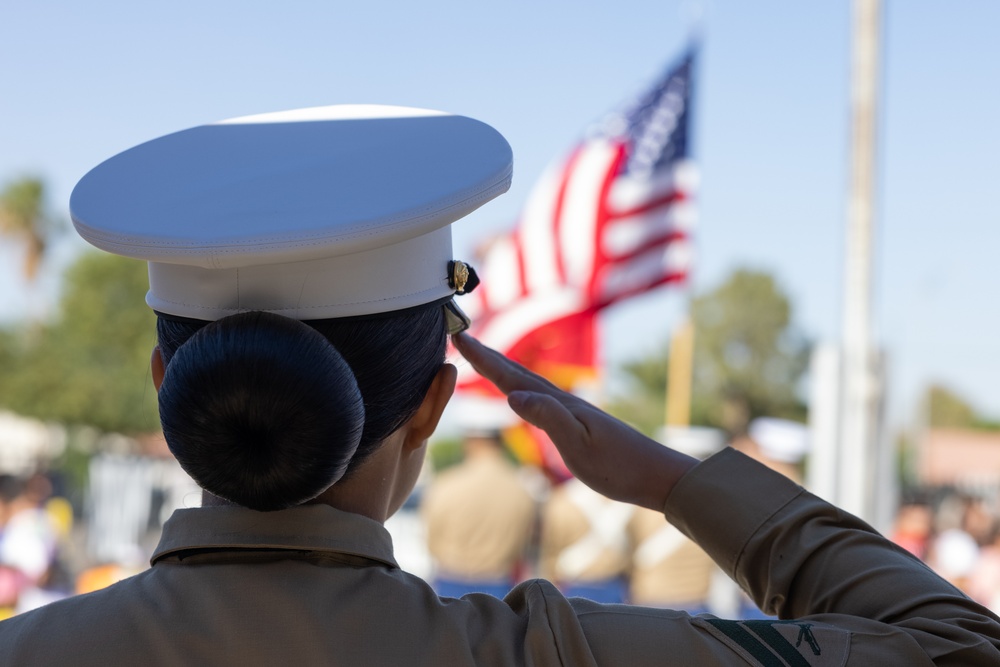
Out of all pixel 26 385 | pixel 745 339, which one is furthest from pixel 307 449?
pixel 745 339

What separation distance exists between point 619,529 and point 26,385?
115 ft

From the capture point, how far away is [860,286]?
5379mm

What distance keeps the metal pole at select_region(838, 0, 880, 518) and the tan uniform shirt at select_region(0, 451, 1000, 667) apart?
3.76 m

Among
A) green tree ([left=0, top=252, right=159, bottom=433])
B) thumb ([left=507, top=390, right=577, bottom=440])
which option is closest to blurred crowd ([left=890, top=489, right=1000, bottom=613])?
thumb ([left=507, top=390, right=577, bottom=440])

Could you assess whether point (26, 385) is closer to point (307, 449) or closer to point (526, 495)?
point (526, 495)

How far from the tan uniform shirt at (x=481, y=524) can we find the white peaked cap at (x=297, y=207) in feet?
18.4

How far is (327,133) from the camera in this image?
1.21 metres

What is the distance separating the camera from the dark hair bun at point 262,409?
980mm

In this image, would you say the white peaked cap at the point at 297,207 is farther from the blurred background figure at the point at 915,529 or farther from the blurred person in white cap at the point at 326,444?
the blurred background figure at the point at 915,529

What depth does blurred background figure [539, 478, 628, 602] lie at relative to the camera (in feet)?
22.0

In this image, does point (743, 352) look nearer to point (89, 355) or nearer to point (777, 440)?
point (89, 355)

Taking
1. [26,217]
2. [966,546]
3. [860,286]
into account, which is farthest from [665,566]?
[26,217]

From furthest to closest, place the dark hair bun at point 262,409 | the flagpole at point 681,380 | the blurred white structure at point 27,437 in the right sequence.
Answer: the blurred white structure at point 27,437, the flagpole at point 681,380, the dark hair bun at point 262,409

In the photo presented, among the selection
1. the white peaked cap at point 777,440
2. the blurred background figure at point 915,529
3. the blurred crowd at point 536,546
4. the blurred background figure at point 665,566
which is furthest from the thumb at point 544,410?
the blurred background figure at point 915,529
